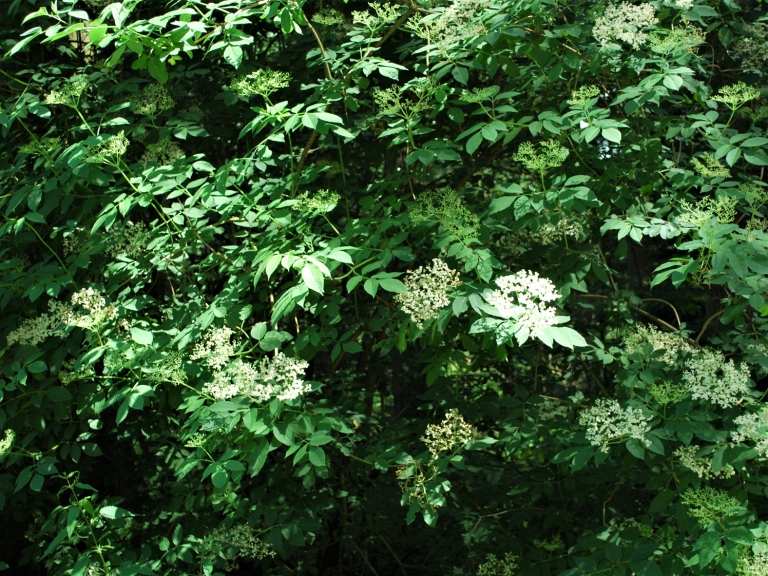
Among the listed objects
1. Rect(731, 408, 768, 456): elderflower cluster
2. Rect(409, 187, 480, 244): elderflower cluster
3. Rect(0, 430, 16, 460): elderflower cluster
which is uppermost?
Rect(409, 187, 480, 244): elderflower cluster

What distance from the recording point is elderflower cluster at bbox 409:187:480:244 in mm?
2787

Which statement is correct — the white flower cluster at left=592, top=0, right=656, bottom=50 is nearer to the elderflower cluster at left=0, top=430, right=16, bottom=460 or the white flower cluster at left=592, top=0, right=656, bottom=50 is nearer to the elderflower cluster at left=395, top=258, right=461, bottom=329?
the elderflower cluster at left=395, top=258, right=461, bottom=329

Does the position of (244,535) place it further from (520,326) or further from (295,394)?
(520,326)

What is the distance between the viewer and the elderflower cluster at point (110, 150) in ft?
9.55

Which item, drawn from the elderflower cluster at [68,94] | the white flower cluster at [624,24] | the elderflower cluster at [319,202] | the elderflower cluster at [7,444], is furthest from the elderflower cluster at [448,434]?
the elderflower cluster at [68,94]

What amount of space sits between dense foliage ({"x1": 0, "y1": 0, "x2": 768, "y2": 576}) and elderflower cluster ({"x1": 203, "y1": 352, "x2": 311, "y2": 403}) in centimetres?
2

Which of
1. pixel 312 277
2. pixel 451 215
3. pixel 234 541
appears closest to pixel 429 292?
pixel 451 215

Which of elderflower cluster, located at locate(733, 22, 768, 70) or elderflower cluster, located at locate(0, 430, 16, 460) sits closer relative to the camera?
elderflower cluster, located at locate(0, 430, 16, 460)

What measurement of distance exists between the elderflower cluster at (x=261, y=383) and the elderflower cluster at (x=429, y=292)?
0.42m

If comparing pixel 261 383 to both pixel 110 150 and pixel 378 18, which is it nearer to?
pixel 110 150

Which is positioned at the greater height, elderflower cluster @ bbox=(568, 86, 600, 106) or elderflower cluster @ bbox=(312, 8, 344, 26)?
elderflower cluster @ bbox=(312, 8, 344, 26)

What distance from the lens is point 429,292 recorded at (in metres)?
2.69

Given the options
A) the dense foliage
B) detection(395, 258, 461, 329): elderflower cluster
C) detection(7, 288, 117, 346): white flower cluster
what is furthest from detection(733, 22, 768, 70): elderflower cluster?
detection(7, 288, 117, 346): white flower cluster

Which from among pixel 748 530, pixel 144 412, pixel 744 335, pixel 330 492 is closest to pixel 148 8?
pixel 144 412
